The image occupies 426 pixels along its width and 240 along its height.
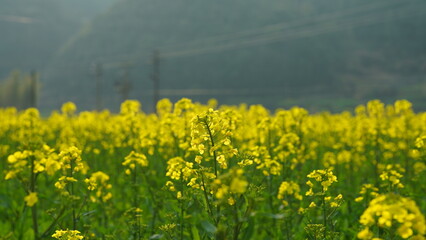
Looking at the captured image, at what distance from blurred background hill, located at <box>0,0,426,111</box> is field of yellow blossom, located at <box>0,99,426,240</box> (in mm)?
90628

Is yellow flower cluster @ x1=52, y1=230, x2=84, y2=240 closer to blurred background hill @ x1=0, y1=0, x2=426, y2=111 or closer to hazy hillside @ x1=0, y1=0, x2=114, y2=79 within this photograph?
blurred background hill @ x1=0, y1=0, x2=426, y2=111

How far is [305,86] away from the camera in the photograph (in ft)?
362

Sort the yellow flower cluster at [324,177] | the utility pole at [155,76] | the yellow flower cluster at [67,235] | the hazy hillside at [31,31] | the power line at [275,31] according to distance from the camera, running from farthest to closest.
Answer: the hazy hillside at [31,31]
the power line at [275,31]
the utility pole at [155,76]
the yellow flower cluster at [324,177]
the yellow flower cluster at [67,235]

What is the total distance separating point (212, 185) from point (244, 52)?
4742 inches

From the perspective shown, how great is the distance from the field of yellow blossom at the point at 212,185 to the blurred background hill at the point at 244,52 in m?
90.6

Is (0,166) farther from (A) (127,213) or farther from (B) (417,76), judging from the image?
(B) (417,76)

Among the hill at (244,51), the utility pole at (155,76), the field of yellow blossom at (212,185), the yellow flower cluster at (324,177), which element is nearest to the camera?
the field of yellow blossom at (212,185)

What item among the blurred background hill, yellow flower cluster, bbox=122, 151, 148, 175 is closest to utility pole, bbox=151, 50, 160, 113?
yellow flower cluster, bbox=122, 151, 148, 175

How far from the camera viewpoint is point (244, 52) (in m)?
121

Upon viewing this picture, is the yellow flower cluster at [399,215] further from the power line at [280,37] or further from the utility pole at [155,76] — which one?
the power line at [280,37]

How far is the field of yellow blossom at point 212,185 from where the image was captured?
2.55 metres

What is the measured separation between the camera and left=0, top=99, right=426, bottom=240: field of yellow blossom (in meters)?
2.55

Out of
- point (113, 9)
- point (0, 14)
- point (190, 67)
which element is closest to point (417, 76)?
point (190, 67)

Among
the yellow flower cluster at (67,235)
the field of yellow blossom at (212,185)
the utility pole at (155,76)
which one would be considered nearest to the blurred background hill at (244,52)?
the utility pole at (155,76)
